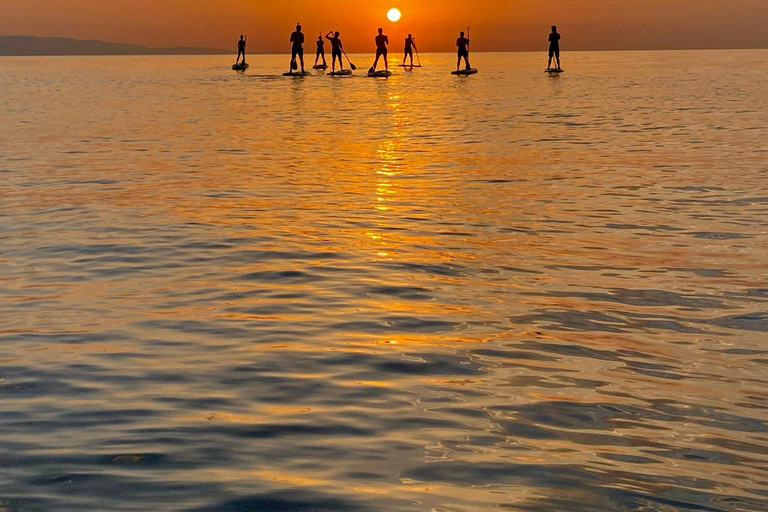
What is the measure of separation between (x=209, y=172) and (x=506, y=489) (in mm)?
14536

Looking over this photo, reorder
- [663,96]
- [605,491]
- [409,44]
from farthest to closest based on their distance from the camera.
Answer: [409,44] < [663,96] < [605,491]

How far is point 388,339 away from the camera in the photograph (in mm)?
7371

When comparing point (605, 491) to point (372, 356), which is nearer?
point (605, 491)

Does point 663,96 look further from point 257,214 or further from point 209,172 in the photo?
point 257,214

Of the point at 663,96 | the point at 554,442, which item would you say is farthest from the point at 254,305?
the point at 663,96

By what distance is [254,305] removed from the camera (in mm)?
8516

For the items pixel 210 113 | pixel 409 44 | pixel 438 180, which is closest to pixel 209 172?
pixel 438 180

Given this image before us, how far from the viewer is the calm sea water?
15.8 ft

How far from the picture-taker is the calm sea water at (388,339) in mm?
4805

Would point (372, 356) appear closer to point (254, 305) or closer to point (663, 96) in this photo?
point (254, 305)

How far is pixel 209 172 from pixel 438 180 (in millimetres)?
4361

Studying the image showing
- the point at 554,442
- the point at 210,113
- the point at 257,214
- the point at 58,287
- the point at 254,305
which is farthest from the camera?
the point at 210,113

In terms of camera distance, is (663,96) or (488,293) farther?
(663,96)

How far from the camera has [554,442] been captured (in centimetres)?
528
